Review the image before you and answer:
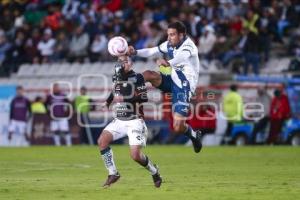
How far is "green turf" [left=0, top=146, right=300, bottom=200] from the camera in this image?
14656mm

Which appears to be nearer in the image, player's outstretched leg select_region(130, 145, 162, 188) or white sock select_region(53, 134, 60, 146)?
player's outstretched leg select_region(130, 145, 162, 188)

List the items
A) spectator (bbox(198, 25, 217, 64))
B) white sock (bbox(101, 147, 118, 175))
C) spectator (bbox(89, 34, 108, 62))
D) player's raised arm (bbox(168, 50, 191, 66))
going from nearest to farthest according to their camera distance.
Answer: white sock (bbox(101, 147, 118, 175)) < player's raised arm (bbox(168, 50, 191, 66)) < spectator (bbox(198, 25, 217, 64)) < spectator (bbox(89, 34, 108, 62))

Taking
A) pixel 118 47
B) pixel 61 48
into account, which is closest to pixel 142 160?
pixel 118 47

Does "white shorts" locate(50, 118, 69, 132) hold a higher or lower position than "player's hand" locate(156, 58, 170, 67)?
lower

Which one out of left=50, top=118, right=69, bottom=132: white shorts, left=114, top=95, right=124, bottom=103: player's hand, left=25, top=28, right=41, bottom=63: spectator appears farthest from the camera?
left=25, top=28, right=41, bottom=63: spectator

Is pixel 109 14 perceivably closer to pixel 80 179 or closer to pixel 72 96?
pixel 72 96

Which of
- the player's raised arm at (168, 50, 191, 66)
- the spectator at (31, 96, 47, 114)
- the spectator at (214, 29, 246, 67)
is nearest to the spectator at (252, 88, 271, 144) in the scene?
the spectator at (214, 29, 246, 67)

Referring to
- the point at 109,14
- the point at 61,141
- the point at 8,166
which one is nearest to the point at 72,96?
the point at 61,141

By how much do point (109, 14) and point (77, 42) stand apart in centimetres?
177

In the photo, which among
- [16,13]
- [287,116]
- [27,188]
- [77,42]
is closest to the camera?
[27,188]

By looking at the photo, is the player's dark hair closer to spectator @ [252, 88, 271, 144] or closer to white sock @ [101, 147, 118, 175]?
white sock @ [101, 147, 118, 175]

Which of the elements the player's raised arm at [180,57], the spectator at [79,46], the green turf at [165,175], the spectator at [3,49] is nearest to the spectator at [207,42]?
the spectator at [79,46]

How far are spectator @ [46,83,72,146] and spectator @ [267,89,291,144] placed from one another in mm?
7357

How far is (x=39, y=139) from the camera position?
3444 cm
